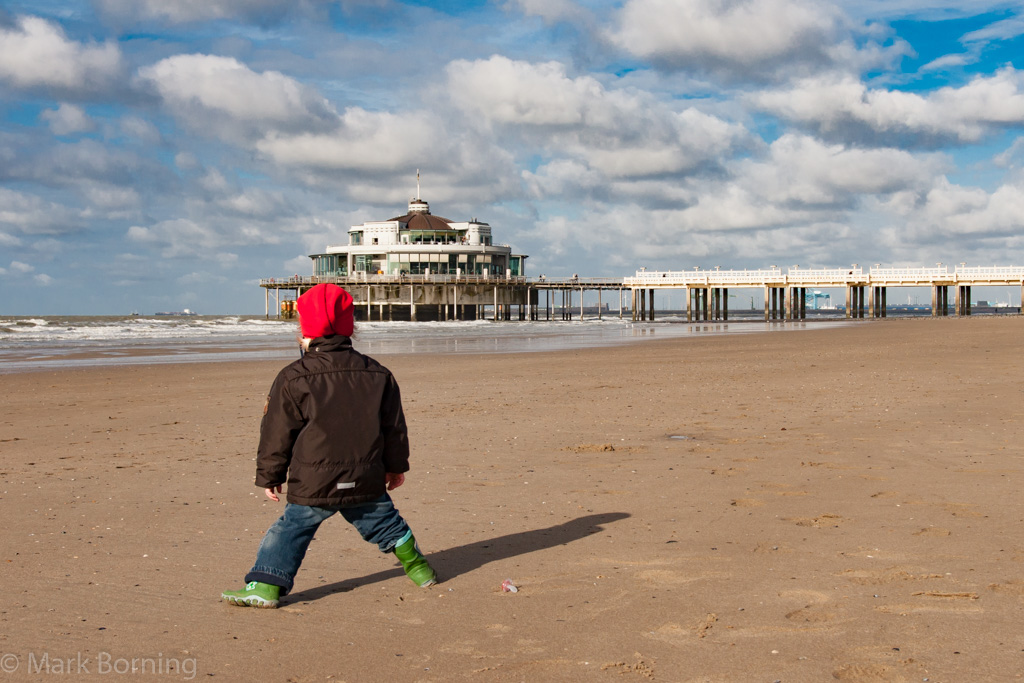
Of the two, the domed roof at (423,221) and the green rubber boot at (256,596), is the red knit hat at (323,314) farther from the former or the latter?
the domed roof at (423,221)

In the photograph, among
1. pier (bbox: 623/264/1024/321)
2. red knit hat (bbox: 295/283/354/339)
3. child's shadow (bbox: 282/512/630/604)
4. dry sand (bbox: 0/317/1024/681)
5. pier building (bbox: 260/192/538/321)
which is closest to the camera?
dry sand (bbox: 0/317/1024/681)

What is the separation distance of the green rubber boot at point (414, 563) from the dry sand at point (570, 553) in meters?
0.10

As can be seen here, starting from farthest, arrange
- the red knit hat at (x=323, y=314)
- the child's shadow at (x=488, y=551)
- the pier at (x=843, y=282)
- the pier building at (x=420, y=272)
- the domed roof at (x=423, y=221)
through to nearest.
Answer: the domed roof at (x=423, y=221) < the pier building at (x=420, y=272) < the pier at (x=843, y=282) < the child's shadow at (x=488, y=551) < the red knit hat at (x=323, y=314)

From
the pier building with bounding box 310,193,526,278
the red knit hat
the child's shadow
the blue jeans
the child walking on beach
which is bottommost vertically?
the child's shadow

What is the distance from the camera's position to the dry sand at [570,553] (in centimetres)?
345

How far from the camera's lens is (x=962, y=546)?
4.65m

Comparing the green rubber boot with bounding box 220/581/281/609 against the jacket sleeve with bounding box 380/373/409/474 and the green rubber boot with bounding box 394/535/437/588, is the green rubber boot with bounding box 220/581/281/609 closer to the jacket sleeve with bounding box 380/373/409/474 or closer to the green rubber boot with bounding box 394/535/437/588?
the green rubber boot with bounding box 394/535/437/588

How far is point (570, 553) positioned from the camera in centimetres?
481

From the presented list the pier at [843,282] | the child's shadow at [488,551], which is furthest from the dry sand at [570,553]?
the pier at [843,282]

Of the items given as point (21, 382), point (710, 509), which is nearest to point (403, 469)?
point (710, 509)

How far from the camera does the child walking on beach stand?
13.5 ft

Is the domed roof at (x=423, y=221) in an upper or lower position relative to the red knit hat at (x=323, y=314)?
upper

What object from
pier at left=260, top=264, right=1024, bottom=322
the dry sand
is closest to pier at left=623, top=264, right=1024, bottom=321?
pier at left=260, top=264, right=1024, bottom=322

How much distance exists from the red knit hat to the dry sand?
1.26m
